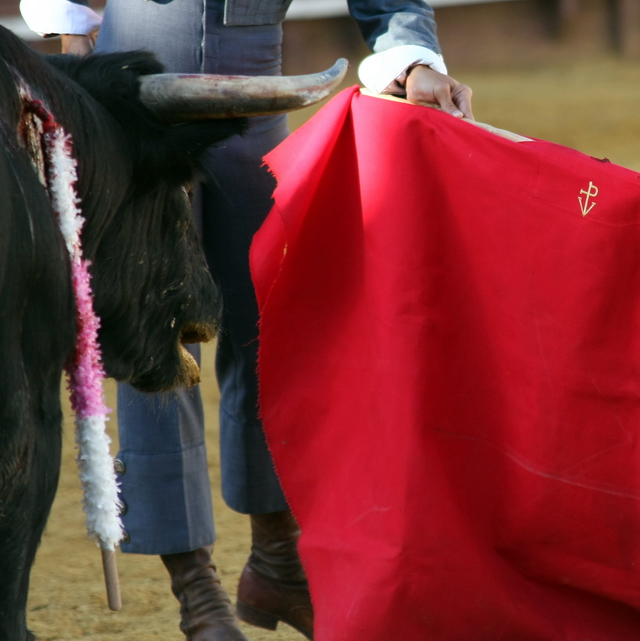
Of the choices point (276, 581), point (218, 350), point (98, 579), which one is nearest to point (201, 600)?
point (276, 581)

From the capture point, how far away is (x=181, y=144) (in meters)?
1.69

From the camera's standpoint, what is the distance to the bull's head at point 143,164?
166cm

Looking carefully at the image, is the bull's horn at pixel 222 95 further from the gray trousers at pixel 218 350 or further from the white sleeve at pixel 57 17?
the white sleeve at pixel 57 17

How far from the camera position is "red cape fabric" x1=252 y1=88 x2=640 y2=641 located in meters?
1.96

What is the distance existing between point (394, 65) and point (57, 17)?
828mm

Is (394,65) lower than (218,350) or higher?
higher

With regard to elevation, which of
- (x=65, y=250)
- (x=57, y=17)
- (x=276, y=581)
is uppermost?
(x=57, y=17)

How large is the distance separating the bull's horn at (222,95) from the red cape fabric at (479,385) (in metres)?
0.40

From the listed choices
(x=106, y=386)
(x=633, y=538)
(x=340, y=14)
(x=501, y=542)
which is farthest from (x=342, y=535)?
(x=340, y=14)

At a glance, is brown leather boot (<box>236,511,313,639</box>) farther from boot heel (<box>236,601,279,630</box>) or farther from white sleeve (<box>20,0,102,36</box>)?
white sleeve (<box>20,0,102,36</box>)

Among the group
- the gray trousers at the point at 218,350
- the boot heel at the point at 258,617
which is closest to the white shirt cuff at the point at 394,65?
the gray trousers at the point at 218,350

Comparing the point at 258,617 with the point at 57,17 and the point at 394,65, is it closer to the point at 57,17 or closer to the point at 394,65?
the point at 394,65

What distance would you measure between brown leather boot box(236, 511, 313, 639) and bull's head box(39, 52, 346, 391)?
28.6 inches

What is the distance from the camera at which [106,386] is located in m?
4.77
